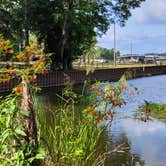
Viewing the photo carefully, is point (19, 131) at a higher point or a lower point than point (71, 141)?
higher

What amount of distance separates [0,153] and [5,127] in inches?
9.7

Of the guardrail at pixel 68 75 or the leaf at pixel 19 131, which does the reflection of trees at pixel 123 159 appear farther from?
the guardrail at pixel 68 75

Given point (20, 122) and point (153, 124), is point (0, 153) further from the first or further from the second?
point (153, 124)

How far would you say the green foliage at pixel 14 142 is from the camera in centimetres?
448

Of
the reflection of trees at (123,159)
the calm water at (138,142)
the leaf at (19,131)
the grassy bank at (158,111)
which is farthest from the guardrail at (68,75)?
the leaf at (19,131)

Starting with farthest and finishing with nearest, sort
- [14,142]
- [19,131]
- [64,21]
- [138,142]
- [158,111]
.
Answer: [64,21] < [158,111] < [138,142] < [14,142] < [19,131]

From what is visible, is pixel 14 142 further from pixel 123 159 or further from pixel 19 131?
pixel 123 159

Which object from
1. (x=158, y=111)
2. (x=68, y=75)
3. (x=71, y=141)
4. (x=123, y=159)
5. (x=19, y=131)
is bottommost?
(x=158, y=111)

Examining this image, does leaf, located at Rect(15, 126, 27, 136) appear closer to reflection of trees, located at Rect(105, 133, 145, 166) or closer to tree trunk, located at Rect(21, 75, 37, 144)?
tree trunk, located at Rect(21, 75, 37, 144)

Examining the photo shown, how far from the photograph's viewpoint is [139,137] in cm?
1532

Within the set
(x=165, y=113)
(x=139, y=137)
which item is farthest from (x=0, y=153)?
(x=165, y=113)

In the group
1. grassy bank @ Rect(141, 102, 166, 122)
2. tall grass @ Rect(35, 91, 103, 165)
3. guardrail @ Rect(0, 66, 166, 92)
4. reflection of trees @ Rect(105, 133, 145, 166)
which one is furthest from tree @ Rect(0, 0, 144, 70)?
tall grass @ Rect(35, 91, 103, 165)

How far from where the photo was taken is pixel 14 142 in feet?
15.1

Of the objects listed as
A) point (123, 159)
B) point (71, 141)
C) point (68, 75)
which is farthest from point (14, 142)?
point (68, 75)
